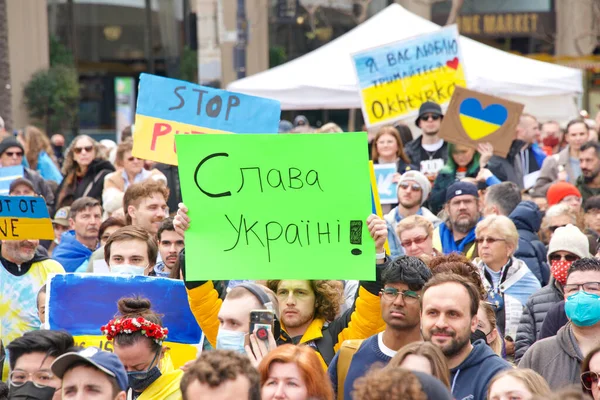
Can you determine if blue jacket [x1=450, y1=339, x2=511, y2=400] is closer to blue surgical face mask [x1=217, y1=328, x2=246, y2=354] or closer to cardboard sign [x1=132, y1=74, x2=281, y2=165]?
blue surgical face mask [x1=217, y1=328, x2=246, y2=354]

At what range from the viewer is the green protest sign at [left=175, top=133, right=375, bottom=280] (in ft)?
18.9

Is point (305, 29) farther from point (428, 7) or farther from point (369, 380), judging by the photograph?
point (369, 380)

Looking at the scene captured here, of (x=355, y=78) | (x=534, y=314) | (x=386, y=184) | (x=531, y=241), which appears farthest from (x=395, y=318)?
(x=355, y=78)

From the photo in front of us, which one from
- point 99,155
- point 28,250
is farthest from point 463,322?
point 99,155

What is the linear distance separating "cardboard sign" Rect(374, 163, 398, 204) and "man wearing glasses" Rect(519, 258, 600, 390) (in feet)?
13.2

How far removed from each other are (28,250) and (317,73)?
8.49 metres

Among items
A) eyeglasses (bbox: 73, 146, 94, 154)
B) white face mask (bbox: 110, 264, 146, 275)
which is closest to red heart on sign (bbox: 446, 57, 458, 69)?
eyeglasses (bbox: 73, 146, 94, 154)

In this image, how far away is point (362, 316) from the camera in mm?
5902

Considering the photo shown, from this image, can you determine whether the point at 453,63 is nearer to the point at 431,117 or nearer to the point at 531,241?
the point at 431,117

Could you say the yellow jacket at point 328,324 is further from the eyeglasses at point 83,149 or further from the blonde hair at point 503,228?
Answer: the eyeglasses at point 83,149

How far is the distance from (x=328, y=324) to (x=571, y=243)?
1.78 meters

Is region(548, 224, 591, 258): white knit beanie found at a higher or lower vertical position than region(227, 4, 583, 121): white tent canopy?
lower

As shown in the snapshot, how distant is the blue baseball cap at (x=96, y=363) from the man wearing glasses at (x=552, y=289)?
9.61 feet

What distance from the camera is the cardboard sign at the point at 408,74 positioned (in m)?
12.7
